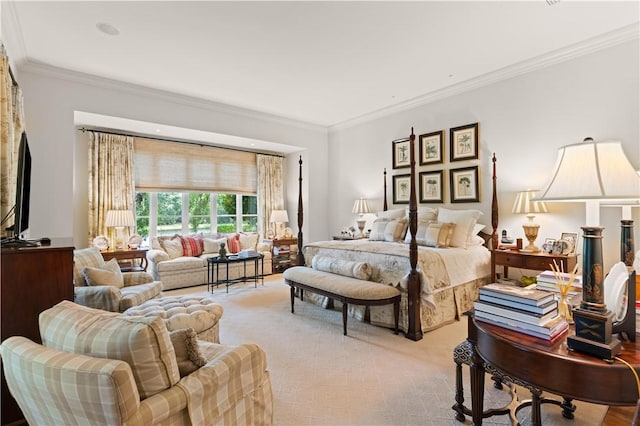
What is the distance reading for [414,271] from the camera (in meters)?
3.15

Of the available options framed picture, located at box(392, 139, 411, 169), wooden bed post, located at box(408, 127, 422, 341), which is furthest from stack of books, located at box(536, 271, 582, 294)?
framed picture, located at box(392, 139, 411, 169)

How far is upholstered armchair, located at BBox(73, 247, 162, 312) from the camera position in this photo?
264 centimetres

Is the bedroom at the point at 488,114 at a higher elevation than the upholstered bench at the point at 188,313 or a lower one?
higher

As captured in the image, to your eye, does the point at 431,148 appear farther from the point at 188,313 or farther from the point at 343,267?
the point at 188,313

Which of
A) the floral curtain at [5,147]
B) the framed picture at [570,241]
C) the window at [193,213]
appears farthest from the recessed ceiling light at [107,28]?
the framed picture at [570,241]

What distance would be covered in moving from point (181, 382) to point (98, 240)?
14.7 feet

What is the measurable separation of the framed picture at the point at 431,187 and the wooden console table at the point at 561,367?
12.7 feet

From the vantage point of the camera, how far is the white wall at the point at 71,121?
3861 millimetres

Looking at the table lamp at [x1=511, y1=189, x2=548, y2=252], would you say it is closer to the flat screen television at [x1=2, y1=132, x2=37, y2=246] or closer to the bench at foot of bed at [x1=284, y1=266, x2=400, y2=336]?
the bench at foot of bed at [x1=284, y1=266, x2=400, y2=336]

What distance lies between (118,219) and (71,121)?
1.51 metres

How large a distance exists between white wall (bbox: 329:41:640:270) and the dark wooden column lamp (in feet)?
7.57

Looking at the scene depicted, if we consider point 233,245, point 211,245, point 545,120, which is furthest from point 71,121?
point 545,120

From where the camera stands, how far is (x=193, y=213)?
6.27 meters

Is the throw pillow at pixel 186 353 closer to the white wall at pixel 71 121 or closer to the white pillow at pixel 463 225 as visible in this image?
the white pillow at pixel 463 225
